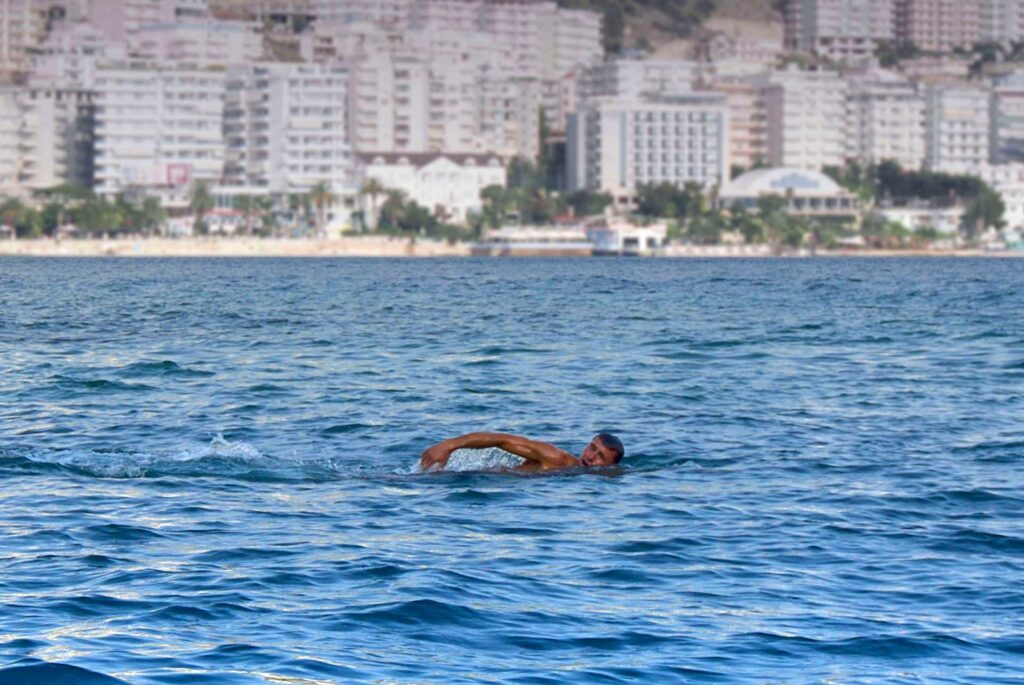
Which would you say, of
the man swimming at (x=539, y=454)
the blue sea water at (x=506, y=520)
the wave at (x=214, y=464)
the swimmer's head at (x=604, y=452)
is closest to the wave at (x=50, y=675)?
the blue sea water at (x=506, y=520)

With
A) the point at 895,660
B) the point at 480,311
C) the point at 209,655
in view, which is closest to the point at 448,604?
the point at 209,655

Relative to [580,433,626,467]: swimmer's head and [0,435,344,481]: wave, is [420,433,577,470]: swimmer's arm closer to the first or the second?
[580,433,626,467]: swimmer's head

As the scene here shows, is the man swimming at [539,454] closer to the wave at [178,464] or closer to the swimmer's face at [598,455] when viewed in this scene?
the swimmer's face at [598,455]

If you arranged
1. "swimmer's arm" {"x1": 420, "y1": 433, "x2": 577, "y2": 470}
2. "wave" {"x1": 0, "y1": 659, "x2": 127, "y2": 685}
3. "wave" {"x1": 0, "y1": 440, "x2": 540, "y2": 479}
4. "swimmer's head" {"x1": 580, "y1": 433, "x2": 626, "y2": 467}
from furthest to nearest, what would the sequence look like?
"swimmer's head" {"x1": 580, "y1": 433, "x2": 626, "y2": 467}
"wave" {"x1": 0, "y1": 440, "x2": 540, "y2": 479}
"swimmer's arm" {"x1": 420, "y1": 433, "x2": 577, "y2": 470}
"wave" {"x1": 0, "y1": 659, "x2": 127, "y2": 685}

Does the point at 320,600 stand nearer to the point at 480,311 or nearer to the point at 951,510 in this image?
the point at 951,510

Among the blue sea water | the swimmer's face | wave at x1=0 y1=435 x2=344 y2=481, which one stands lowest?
the blue sea water

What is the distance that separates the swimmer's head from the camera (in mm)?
23266

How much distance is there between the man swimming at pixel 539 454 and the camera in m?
22.5

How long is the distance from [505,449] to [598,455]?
153cm

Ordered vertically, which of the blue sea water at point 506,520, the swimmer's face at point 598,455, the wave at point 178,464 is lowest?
the blue sea water at point 506,520

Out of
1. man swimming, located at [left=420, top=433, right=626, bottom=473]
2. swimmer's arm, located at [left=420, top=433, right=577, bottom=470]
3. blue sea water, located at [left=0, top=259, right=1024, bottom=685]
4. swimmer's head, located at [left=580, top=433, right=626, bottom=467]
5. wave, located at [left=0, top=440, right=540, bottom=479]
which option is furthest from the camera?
swimmer's head, located at [left=580, top=433, right=626, bottom=467]

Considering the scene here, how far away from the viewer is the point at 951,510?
21094 mm

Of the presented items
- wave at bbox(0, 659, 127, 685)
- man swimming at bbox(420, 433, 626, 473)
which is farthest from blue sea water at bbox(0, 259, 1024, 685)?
man swimming at bbox(420, 433, 626, 473)

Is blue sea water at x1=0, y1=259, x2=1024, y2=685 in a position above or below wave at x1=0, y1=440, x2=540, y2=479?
below
